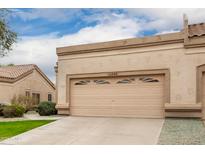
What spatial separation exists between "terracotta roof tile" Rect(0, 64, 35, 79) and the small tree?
7352 mm

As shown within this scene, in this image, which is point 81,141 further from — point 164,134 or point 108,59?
point 108,59

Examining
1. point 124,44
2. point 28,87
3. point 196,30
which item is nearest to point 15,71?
point 28,87

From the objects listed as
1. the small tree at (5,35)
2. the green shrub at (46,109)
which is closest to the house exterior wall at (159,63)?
the green shrub at (46,109)

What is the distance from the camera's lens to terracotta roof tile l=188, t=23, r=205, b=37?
13991 mm

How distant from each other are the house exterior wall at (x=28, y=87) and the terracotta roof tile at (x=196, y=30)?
1670cm

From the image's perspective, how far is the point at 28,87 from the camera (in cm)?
2741

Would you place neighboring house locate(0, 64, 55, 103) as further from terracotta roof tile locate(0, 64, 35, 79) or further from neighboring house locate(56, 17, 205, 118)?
neighboring house locate(56, 17, 205, 118)

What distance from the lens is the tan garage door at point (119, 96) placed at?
1448 centimetres

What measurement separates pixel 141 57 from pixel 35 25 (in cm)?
750

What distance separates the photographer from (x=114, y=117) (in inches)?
597

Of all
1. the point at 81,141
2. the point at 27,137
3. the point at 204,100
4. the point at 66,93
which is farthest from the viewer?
the point at 66,93
